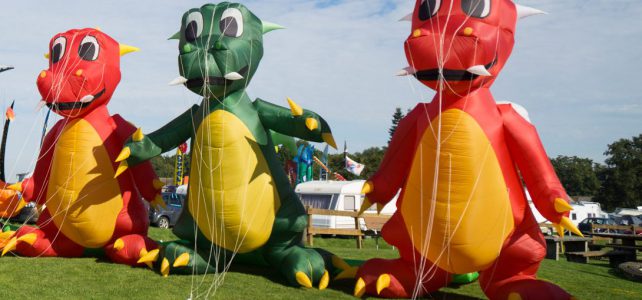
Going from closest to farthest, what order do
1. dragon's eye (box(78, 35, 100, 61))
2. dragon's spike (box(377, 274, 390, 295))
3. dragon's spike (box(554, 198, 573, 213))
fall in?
dragon's spike (box(554, 198, 573, 213)), dragon's spike (box(377, 274, 390, 295)), dragon's eye (box(78, 35, 100, 61))

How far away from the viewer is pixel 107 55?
8.84 metres

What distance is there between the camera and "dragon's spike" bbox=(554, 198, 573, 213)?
5.91 metres

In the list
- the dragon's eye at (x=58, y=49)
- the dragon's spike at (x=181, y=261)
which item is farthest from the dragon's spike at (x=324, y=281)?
the dragon's eye at (x=58, y=49)

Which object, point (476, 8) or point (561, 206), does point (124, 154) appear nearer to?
point (476, 8)

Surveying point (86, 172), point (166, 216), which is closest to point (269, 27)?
point (86, 172)

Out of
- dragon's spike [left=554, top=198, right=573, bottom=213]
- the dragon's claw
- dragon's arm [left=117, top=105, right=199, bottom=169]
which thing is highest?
dragon's arm [left=117, top=105, right=199, bottom=169]

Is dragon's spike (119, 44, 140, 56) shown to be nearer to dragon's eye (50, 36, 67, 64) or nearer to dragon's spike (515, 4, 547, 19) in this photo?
dragon's eye (50, 36, 67, 64)

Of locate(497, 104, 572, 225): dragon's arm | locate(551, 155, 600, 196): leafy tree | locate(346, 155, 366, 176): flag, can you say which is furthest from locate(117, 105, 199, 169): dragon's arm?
locate(551, 155, 600, 196): leafy tree

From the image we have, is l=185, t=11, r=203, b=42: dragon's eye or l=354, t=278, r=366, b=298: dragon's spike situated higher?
l=185, t=11, r=203, b=42: dragon's eye

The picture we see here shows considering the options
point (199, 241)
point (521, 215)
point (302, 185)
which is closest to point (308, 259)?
point (199, 241)

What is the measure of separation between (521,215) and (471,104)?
1283 millimetres

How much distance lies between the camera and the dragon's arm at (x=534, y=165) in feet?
20.1

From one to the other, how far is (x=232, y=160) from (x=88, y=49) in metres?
2.94

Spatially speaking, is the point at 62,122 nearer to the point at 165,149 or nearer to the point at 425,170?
the point at 165,149
